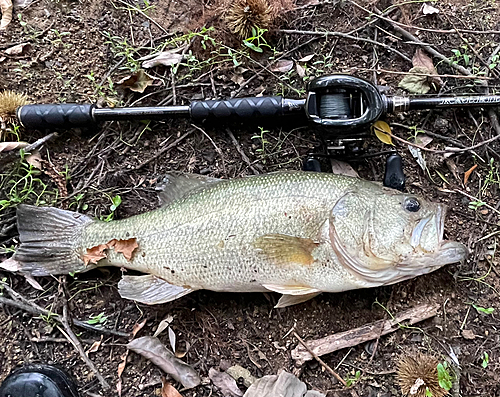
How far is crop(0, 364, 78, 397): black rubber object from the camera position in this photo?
306 cm

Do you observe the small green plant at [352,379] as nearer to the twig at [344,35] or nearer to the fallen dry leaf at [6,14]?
the twig at [344,35]

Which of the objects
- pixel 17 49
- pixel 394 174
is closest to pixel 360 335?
pixel 394 174

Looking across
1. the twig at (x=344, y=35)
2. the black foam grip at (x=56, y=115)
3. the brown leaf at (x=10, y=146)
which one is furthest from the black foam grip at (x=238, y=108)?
the brown leaf at (x=10, y=146)

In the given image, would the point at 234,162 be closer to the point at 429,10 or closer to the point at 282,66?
the point at 282,66

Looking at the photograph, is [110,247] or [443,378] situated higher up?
[110,247]

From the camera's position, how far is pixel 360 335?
311 centimetres

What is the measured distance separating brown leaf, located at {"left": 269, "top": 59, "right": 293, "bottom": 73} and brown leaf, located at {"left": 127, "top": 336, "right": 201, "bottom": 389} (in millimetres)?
2116

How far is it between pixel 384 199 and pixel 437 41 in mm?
1455

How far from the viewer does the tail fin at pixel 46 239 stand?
10.4ft

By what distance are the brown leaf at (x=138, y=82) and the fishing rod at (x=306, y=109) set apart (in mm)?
277

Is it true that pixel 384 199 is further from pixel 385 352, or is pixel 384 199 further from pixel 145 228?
pixel 145 228

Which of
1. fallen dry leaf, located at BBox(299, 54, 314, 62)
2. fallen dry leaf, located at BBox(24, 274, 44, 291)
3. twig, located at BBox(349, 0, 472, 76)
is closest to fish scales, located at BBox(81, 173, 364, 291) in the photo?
fallen dry leaf, located at BBox(24, 274, 44, 291)

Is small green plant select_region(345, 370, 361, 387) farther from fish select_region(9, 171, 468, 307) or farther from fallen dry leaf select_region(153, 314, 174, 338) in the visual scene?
fallen dry leaf select_region(153, 314, 174, 338)

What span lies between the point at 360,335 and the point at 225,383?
96 cm
